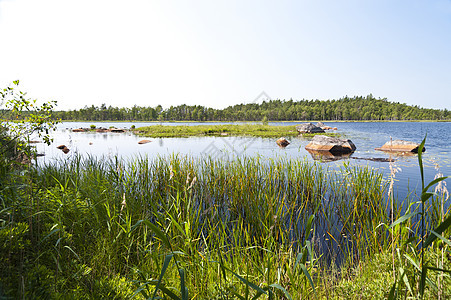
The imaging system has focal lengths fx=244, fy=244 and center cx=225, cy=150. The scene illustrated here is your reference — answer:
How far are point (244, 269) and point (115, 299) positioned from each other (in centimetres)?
Result: 159

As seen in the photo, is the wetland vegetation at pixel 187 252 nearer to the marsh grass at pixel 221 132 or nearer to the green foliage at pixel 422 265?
the green foliage at pixel 422 265

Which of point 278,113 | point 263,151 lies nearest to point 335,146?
point 263,151

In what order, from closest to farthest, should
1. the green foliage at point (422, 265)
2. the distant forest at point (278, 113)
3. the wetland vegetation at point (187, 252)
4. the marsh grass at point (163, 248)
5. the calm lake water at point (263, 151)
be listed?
the green foliage at point (422, 265)
the wetland vegetation at point (187, 252)
the marsh grass at point (163, 248)
the calm lake water at point (263, 151)
the distant forest at point (278, 113)

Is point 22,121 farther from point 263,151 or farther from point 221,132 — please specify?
point 221,132

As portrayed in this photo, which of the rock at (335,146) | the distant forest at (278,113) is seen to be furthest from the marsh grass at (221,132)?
the distant forest at (278,113)

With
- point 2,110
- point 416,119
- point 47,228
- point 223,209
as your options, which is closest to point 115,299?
point 47,228

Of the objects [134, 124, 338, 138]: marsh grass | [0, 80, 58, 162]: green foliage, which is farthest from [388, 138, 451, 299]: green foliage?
[134, 124, 338, 138]: marsh grass

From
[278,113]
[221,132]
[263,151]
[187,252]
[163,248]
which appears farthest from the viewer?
[278,113]

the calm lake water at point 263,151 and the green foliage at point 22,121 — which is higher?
the green foliage at point 22,121

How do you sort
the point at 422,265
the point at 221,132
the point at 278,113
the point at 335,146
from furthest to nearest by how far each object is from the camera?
the point at 278,113
the point at 221,132
the point at 335,146
the point at 422,265

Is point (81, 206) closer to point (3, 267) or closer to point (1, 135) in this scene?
point (3, 267)

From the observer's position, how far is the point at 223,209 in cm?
591

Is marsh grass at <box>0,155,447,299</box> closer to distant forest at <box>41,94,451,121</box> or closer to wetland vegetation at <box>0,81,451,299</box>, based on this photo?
wetland vegetation at <box>0,81,451,299</box>

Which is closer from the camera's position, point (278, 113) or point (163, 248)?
point (163, 248)
